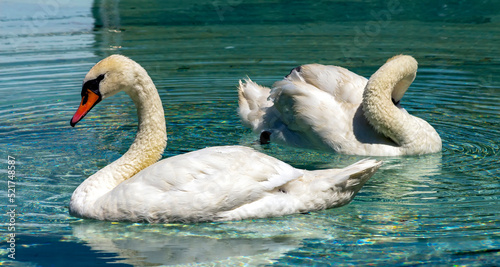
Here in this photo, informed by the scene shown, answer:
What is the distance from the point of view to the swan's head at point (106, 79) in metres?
5.90

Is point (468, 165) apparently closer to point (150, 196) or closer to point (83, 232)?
point (150, 196)

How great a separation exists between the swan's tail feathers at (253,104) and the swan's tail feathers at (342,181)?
281cm

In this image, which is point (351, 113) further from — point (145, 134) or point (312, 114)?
point (145, 134)

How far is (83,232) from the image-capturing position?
532 centimetres

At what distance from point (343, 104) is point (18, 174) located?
3.11 meters

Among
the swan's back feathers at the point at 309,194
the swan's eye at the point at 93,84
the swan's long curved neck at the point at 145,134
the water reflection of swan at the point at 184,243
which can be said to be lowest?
the water reflection of swan at the point at 184,243

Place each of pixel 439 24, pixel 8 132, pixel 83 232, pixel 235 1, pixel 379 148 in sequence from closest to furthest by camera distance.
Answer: pixel 83 232 < pixel 379 148 < pixel 8 132 < pixel 439 24 < pixel 235 1

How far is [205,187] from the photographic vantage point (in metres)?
5.37

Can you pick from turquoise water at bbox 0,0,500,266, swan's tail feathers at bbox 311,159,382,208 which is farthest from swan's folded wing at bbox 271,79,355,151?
swan's tail feathers at bbox 311,159,382,208

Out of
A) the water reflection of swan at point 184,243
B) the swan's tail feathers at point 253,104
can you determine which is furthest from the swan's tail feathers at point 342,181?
the swan's tail feathers at point 253,104

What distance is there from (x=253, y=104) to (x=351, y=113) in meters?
1.46

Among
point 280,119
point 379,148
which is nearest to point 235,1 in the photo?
point 280,119

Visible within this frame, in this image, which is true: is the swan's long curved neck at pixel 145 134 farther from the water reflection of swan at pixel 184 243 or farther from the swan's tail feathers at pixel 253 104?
the swan's tail feathers at pixel 253 104

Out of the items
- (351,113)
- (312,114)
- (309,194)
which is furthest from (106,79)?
(351,113)
